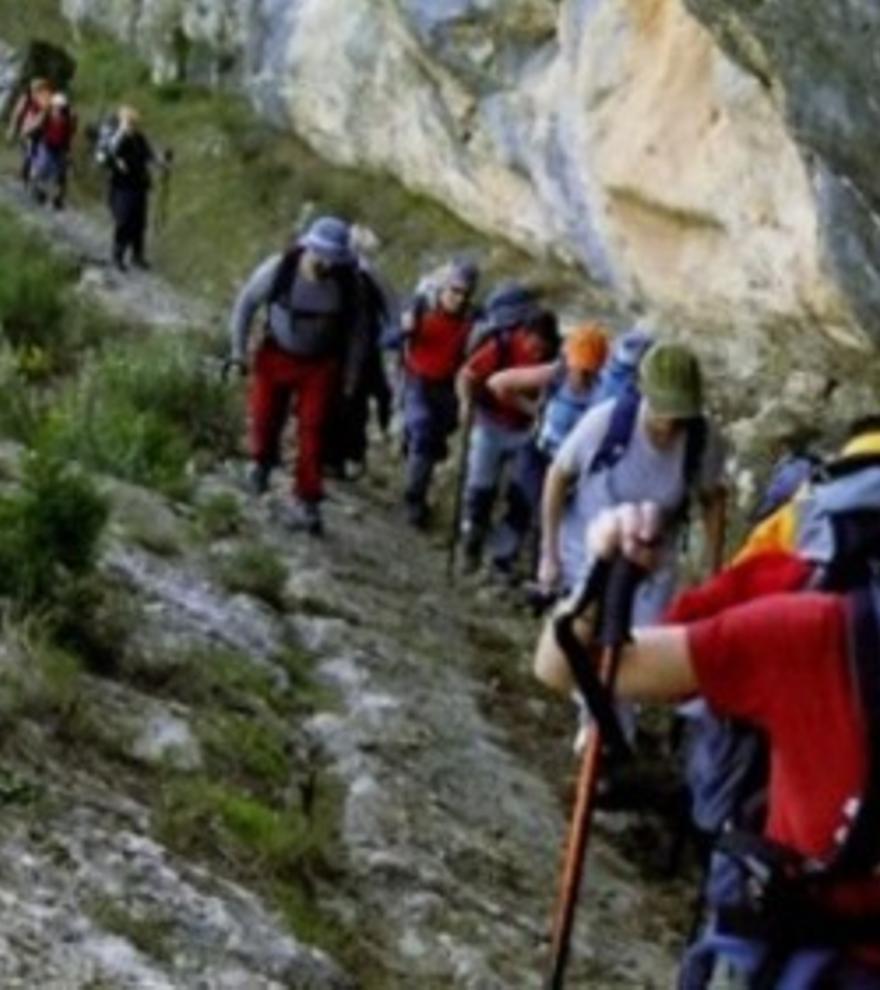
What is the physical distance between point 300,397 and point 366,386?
0.56m

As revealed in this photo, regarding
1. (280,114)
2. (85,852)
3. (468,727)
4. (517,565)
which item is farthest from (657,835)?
(280,114)

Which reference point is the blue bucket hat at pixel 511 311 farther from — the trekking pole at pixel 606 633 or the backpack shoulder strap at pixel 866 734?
the backpack shoulder strap at pixel 866 734

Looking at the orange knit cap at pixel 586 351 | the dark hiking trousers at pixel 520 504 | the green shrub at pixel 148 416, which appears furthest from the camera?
the dark hiking trousers at pixel 520 504

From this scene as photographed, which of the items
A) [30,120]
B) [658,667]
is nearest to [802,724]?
[658,667]

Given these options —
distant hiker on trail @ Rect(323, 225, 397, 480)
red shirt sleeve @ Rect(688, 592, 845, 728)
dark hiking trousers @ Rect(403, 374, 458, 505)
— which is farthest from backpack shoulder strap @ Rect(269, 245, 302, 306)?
red shirt sleeve @ Rect(688, 592, 845, 728)

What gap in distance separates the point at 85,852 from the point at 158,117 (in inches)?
1042

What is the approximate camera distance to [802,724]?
447cm

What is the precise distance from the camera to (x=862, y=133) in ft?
39.1

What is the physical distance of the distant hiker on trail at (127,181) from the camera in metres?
26.0

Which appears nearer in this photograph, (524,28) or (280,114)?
(524,28)

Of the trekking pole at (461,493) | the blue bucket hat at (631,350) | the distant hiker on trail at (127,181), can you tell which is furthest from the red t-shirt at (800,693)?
the distant hiker on trail at (127,181)

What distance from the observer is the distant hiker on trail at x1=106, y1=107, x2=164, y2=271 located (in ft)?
85.3

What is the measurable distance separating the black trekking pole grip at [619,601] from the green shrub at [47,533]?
15.4 feet

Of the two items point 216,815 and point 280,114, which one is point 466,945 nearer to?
point 216,815
